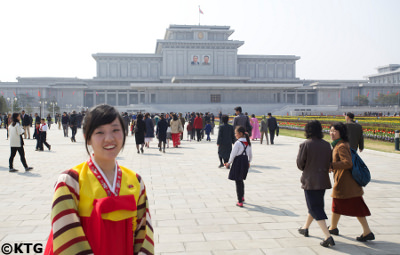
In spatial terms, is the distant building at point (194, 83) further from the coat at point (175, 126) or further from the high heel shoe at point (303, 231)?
the high heel shoe at point (303, 231)

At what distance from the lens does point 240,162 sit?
6738 millimetres

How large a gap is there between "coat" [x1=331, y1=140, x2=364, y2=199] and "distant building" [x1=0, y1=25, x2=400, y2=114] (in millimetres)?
51003

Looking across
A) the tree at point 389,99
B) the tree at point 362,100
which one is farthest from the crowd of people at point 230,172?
the tree at point 389,99

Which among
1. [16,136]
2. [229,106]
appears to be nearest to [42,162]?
[16,136]

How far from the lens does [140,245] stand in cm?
238

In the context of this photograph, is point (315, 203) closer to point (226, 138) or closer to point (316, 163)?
point (316, 163)

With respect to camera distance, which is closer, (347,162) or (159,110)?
(347,162)

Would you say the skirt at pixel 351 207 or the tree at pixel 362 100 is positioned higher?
the tree at pixel 362 100

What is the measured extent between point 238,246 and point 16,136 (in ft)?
26.0

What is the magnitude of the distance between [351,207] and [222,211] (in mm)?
2110

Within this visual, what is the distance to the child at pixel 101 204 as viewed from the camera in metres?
2.12

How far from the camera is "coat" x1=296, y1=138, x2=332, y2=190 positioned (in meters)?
4.88

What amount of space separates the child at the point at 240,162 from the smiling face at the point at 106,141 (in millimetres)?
4417

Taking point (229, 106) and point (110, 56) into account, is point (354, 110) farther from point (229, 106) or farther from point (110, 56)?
point (110, 56)
